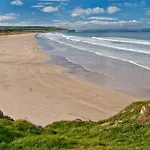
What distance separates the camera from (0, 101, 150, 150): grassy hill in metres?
8.52

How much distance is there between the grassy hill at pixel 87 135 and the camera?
27.9 ft

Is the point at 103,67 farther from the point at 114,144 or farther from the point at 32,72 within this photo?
the point at 114,144

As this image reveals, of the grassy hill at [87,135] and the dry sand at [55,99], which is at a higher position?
the grassy hill at [87,135]

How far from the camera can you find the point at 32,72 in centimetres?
2897

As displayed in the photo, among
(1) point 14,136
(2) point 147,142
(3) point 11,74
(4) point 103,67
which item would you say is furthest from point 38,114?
(4) point 103,67

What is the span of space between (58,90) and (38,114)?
5.49 metres

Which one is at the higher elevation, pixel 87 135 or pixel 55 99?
pixel 87 135

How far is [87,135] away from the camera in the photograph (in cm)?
1046

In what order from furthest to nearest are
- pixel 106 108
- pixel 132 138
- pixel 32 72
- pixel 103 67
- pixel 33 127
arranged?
pixel 103 67 → pixel 32 72 → pixel 106 108 → pixel 33 127 → pixel 132 138

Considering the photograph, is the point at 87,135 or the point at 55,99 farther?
the point at 55,99

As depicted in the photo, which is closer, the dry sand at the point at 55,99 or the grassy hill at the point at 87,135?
the grassy hill at the point at 87,135

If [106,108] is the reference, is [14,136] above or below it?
above

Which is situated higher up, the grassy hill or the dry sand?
the grassy hill

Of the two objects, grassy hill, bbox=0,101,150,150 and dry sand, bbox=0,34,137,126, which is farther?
dry sand, bbox=0,34,137,126
